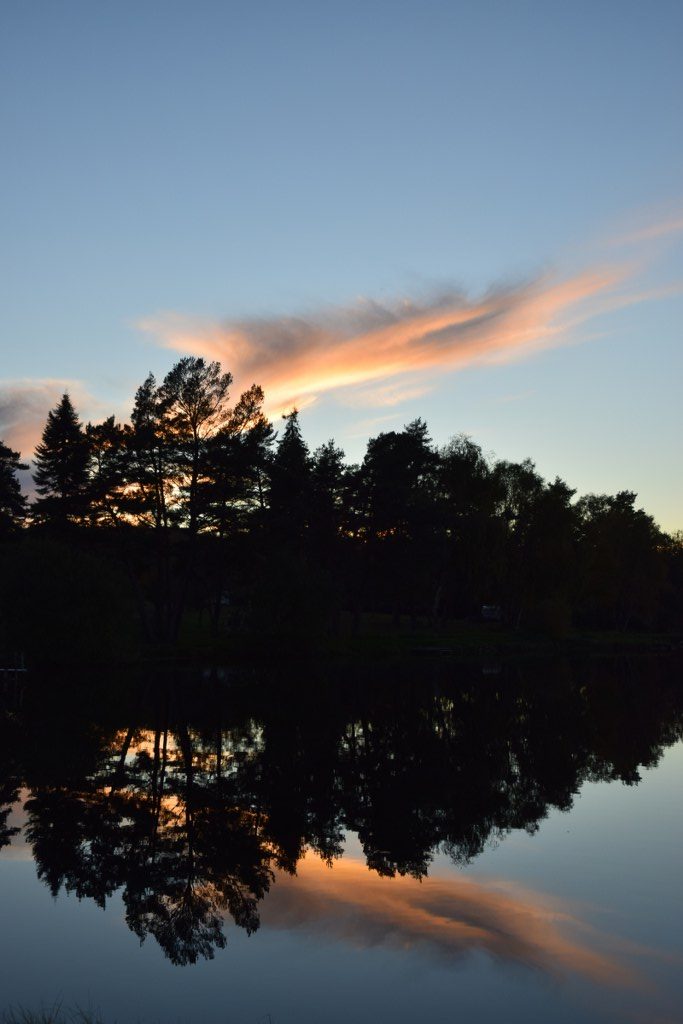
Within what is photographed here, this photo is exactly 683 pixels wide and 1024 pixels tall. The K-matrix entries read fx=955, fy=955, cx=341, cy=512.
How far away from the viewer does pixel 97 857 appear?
15391 mm

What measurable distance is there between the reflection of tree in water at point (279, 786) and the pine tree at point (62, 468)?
2825cm

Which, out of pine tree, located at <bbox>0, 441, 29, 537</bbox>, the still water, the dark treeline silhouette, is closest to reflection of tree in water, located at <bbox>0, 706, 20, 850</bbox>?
the still water

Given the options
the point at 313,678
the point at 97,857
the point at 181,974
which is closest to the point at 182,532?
the point at 313,678

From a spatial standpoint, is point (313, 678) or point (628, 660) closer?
point (313, 678)

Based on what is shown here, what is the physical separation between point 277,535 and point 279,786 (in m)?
53.7

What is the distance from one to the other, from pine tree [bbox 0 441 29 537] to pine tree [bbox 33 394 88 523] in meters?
4.55

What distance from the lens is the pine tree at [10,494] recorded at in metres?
79.6

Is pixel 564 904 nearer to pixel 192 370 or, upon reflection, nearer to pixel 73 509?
pixel 192 370

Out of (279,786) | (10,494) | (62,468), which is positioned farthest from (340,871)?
(10,494)

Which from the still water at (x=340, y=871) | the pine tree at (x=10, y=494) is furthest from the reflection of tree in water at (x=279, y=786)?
the pine tree at (x=10, y=494)

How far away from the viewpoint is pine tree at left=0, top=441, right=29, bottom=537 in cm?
7956

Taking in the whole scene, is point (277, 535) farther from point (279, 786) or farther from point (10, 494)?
point (279, 786)

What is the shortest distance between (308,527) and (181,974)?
68859mm

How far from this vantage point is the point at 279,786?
21328mm
